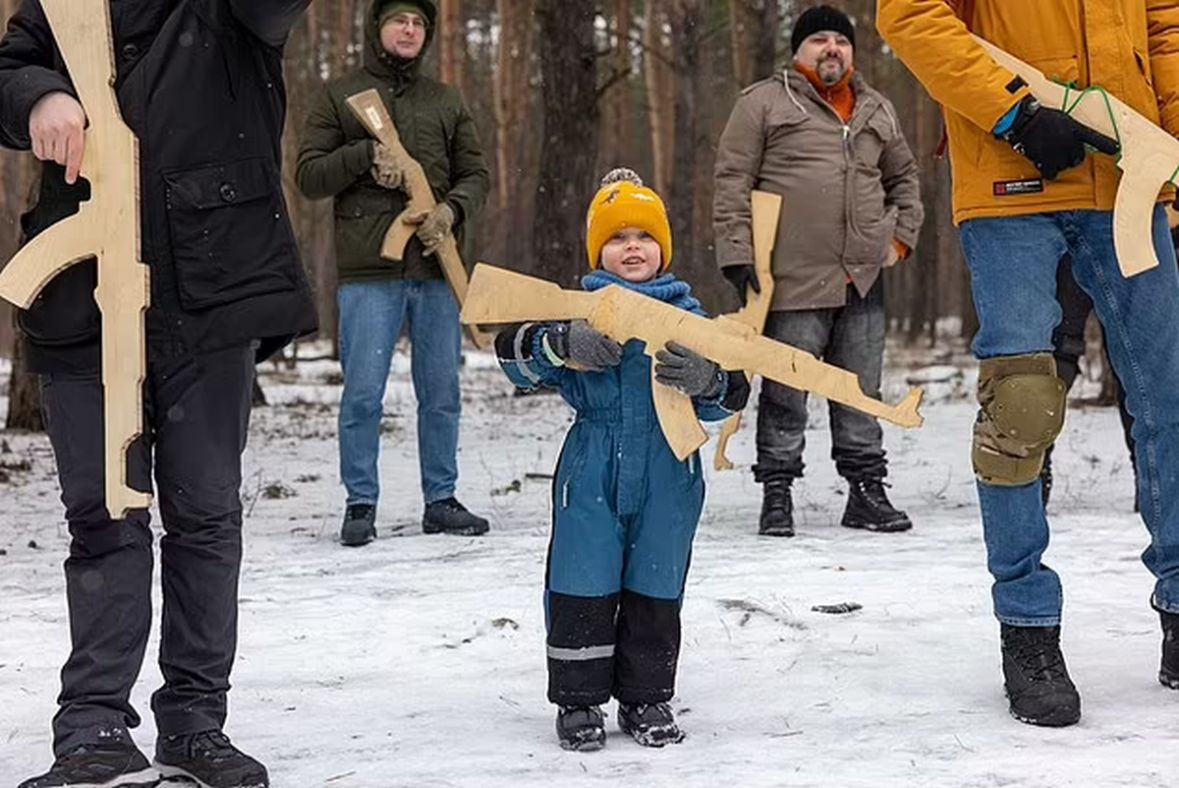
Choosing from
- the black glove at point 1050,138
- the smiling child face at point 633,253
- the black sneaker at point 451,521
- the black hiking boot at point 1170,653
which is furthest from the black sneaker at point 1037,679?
the black sneaker at point 451,521

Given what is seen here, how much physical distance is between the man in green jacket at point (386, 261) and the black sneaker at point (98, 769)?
2.85 meters

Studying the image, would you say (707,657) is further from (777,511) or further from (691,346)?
(777,511)

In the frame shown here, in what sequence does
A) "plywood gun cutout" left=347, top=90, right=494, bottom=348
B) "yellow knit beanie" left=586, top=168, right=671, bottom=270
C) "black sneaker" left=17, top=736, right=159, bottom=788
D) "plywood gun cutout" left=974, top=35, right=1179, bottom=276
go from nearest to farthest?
"black sneaker" left=17, top=736, right=159, bottom=788
"plywood gun cutout" left=974, top=35, right=1179, bottom=276
"yellow knit beanie" left=586, top=168, right=671, bottom=270
"plywood gun cutout" left=347, top=90, right=494, bottom=348

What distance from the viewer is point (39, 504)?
273 inches

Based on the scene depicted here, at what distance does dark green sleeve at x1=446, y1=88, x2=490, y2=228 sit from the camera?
19.8 ft

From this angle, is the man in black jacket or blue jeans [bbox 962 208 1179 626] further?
blue jeans [bbox 962 208 1179 626]

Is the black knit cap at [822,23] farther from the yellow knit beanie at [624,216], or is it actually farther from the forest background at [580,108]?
the forest background at [580,108]

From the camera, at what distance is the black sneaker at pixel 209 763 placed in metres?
2.83

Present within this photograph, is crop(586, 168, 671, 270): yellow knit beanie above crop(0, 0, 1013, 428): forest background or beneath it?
beneath

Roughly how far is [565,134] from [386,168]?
20.4 ft

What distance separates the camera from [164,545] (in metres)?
2.98

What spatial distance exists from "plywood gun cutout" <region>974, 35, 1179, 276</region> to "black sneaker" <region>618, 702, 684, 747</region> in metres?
1.42

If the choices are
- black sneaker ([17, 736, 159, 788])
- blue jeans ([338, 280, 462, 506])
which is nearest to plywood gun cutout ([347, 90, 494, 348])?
blue jeans ([338, 280, 462, 506])

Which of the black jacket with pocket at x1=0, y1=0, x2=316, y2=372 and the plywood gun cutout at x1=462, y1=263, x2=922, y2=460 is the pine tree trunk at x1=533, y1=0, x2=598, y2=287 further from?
the black jacket with pocket at x1=0, y1=0, x2=316, y2=372
